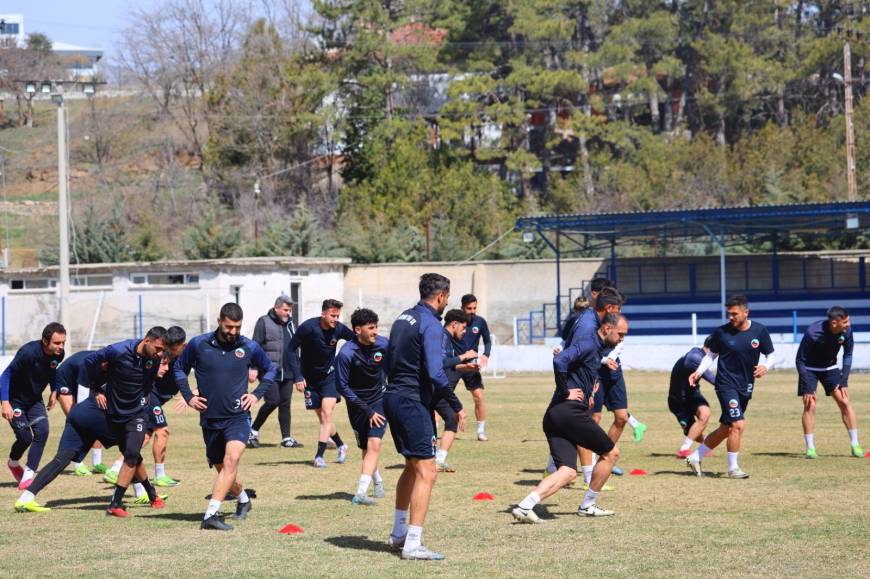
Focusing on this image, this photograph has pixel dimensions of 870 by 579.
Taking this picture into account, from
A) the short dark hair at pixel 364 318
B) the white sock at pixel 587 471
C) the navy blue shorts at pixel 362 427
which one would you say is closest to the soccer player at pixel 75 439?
the navy blue shorts at pixel 362 427

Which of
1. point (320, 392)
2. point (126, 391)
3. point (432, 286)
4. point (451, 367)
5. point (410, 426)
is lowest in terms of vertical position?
point (320, 392)

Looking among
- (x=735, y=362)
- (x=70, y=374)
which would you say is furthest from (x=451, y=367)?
(x=70, y=374)

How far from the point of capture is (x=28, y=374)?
13.3 m

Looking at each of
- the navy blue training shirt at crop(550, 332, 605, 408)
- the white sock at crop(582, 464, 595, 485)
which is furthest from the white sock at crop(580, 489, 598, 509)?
the white sock at crop(582, 464, 595, 485)

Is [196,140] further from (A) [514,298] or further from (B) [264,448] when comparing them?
(B) [264,448]

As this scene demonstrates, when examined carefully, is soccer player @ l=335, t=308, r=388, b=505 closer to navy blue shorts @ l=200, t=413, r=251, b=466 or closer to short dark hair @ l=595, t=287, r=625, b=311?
navy blue shorts @ l=200, t=413, r=251, b=466

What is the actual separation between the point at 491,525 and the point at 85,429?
410cm

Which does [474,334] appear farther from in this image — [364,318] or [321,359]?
[364,318]

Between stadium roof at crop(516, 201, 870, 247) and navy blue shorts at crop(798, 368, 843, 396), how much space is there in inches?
852

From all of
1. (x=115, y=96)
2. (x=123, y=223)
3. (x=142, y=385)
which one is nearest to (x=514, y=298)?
(x=123, y=223)

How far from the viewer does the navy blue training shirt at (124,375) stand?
11.8 m

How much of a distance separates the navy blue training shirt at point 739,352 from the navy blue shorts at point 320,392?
15.4 ft

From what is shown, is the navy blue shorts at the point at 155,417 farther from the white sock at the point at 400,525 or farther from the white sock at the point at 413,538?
the white sock at the point at 413,538

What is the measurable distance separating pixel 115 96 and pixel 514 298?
142 ft
